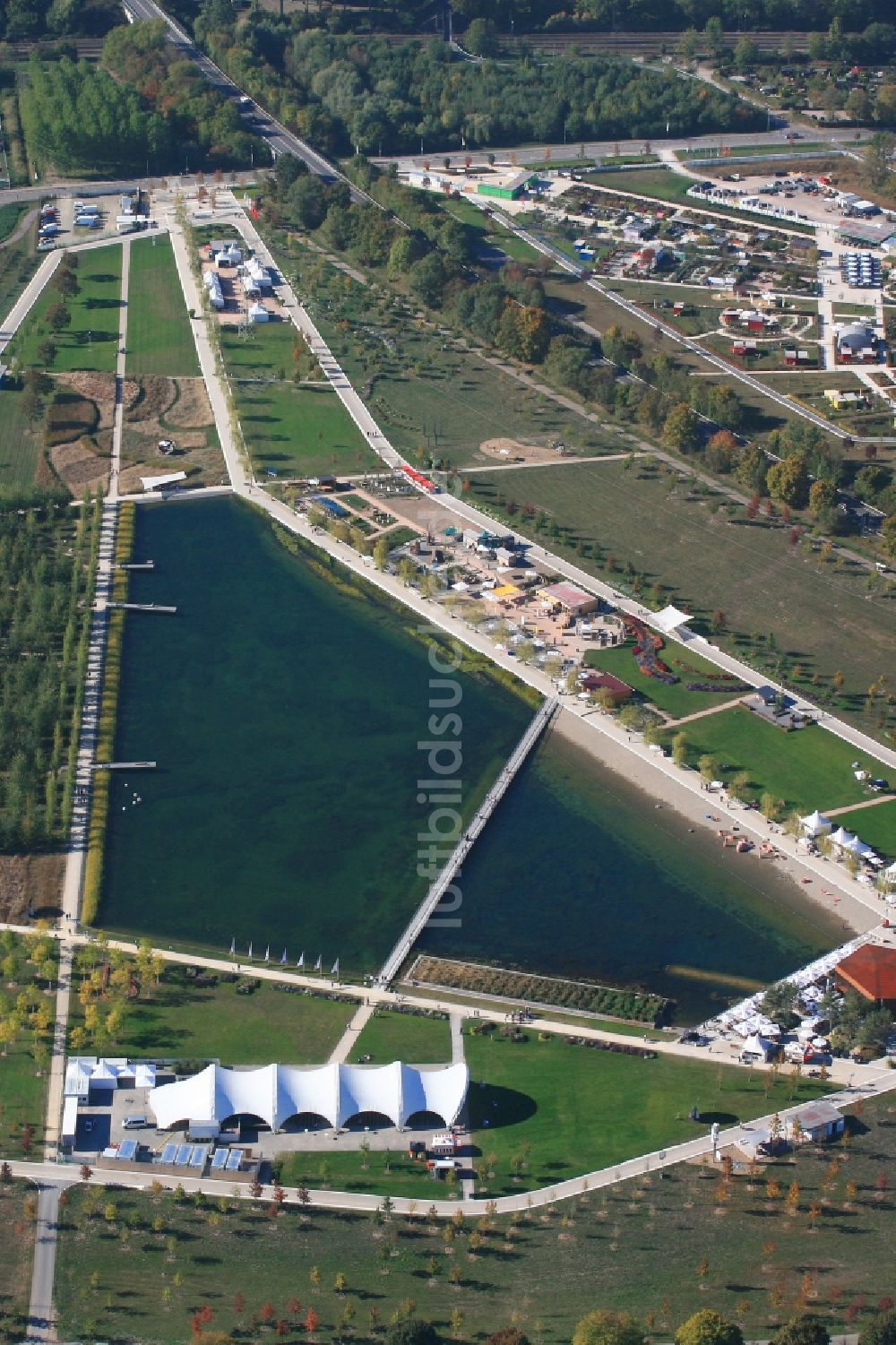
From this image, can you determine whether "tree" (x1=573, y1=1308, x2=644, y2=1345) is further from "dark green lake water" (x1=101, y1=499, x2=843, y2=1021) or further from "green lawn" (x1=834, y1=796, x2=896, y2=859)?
"green lawn" (x1=834, y1=796, x2=896, y2=859)

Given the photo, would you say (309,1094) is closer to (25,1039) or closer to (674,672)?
(25,1039)

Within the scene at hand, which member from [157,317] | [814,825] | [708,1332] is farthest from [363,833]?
[157,317]

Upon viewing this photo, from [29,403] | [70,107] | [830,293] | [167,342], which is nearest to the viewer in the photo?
[29,403]

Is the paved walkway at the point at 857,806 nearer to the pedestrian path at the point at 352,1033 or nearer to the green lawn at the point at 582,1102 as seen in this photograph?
the green lawn at the point at 582,1102

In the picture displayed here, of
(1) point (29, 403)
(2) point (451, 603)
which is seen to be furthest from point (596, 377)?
(1) point (29, 403)

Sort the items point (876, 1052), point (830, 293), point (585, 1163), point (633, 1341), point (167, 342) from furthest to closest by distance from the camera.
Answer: point (830, 293), point (167, 342), point (876, 1052), point (585, 1163), point (633, 1341)

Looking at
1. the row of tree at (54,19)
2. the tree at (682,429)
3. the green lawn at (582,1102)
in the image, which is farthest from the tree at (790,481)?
the row of tree at (54,19)

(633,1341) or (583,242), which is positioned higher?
(583,242)

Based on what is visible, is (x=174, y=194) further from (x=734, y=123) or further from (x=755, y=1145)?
(x=755, y=1145)
